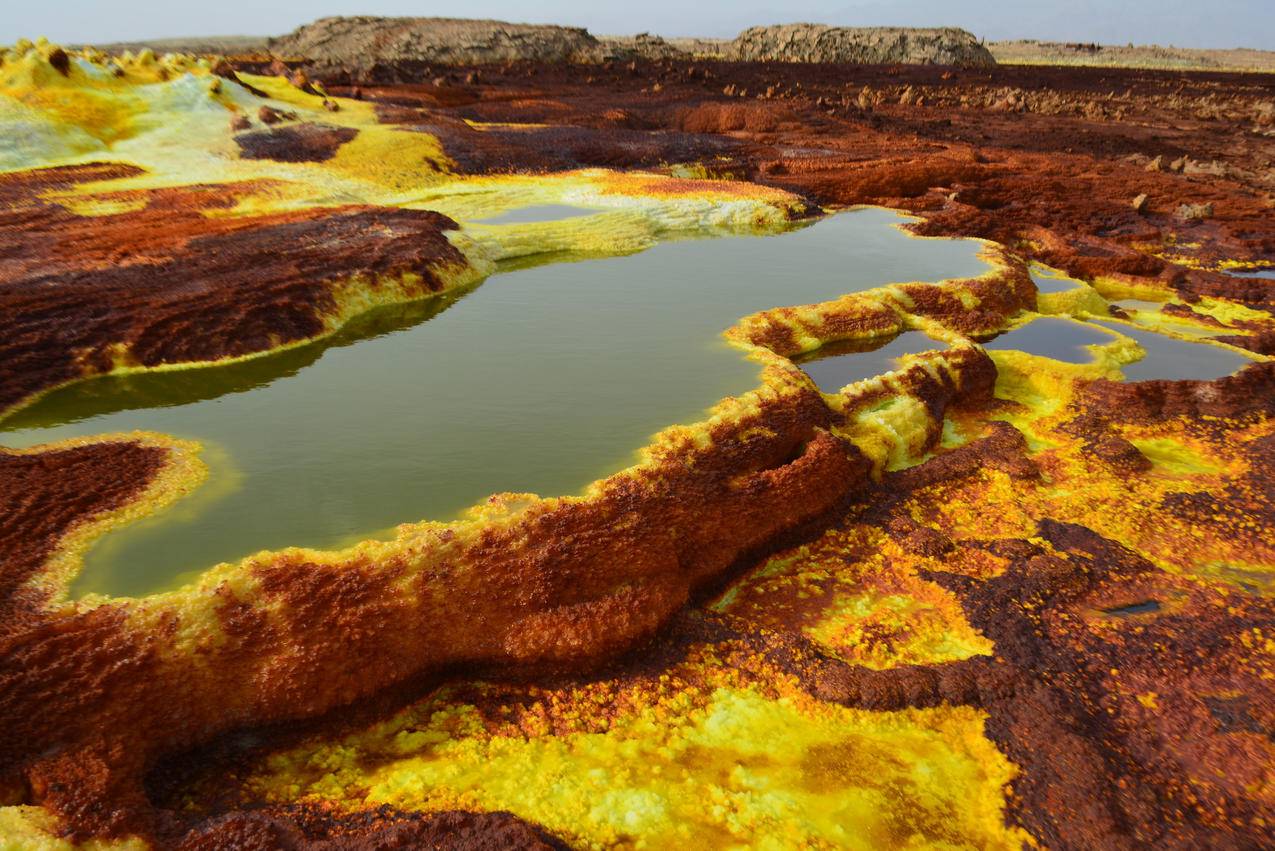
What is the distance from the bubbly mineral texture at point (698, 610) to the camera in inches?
113

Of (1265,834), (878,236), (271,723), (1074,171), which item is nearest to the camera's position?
(1265,834)

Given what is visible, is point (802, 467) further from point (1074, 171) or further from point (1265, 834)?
point (1074, 171)

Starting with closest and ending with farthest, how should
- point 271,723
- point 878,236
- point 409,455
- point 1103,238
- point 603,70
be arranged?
point 271,723
point 409,455
point 878,236
point 1103,238
point 603,70

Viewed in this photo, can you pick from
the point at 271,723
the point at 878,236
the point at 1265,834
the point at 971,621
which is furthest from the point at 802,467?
the point at 878,236

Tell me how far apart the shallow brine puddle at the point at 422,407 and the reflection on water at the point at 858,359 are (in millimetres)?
774

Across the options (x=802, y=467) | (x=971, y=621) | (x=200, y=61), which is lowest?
(x=971, y=621)

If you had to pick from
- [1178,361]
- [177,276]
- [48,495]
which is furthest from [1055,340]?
[177,276]

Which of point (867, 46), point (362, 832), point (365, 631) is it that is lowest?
point (362, 832)

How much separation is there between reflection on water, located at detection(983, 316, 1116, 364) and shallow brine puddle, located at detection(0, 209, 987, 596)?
1.48 meters

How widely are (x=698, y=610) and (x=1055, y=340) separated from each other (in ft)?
17.7

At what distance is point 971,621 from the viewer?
3881mm

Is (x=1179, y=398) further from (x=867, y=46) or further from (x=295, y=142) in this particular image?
(x=867, y=46)

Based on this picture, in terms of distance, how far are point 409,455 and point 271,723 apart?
1.71m

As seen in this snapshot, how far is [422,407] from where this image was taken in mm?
5078
